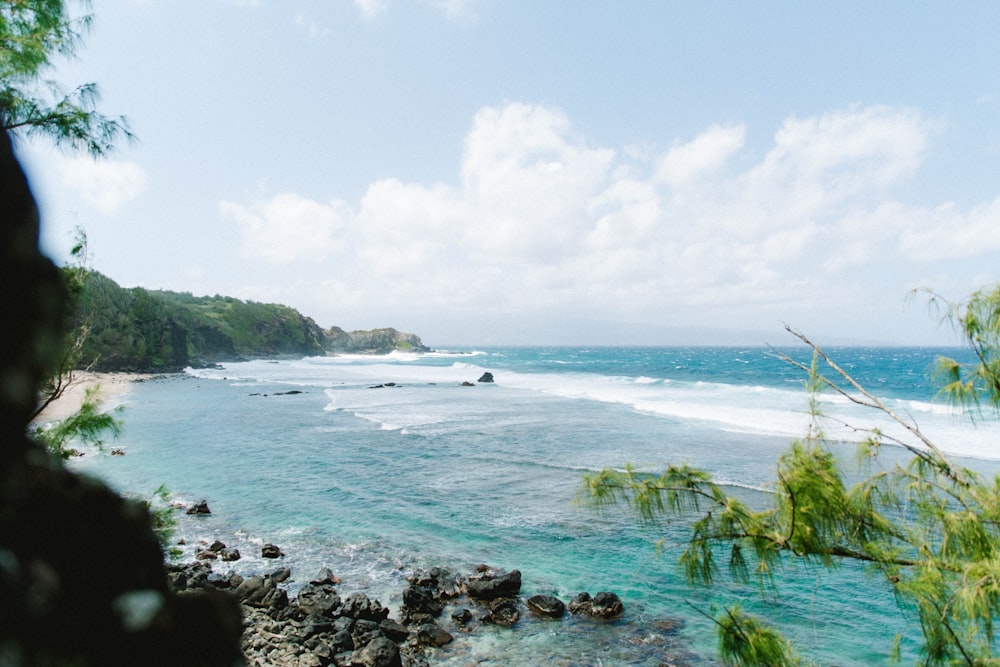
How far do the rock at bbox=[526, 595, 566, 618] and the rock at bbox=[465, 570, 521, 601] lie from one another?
48cm

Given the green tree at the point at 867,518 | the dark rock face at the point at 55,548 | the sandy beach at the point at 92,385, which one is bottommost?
the sandy beach at the point at 92,385

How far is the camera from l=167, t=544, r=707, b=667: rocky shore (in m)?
8.74

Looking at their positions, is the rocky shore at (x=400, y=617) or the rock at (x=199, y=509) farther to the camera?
the rock at (x=199, y=509)

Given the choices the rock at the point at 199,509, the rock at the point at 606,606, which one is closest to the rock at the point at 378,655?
the rock at the point at 606,606

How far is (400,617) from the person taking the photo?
1010 cm

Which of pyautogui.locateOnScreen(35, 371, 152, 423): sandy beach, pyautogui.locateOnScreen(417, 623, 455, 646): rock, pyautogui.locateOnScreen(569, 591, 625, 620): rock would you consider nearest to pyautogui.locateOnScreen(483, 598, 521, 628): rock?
pyautogui.locateOnScreen(417, 623, 455, 646): rock

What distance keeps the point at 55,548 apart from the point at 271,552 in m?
14.0

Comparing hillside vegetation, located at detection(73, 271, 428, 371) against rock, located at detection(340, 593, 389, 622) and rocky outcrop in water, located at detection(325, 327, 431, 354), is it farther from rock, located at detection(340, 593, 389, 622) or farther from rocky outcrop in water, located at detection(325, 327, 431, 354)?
rock, located at detection(340, 593, 389, 622)

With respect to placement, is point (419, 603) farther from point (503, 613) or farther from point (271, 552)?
point (271, 552)

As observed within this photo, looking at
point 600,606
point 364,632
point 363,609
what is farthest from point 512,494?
point 364,632

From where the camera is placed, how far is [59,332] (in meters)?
1.39

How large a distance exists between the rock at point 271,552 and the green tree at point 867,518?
38.7 feet

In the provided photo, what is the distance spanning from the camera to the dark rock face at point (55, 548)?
1.06 meters

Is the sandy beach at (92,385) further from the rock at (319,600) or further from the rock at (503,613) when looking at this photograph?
the rock at (503,613)
